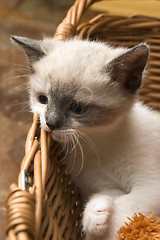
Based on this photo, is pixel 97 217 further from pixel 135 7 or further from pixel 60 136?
pixel 135 7

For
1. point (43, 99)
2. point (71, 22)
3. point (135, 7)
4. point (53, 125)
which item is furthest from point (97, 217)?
point (135, 7)

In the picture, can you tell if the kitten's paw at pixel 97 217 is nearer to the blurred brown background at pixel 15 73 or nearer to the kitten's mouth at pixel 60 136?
the kitten's mouth at pixel 60 136

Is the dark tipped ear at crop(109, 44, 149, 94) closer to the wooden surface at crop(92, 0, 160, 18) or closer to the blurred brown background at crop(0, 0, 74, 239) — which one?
the blurred brown background at crop(0, 0, 74, 239)

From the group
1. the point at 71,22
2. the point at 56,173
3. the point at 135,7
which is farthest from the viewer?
the point at 135,7

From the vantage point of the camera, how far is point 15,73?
8.38ft

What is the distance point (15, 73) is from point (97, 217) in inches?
64.6

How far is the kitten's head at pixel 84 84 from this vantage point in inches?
44.3

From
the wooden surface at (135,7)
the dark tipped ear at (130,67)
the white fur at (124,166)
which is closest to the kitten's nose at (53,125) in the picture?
the white fur at (124,166)

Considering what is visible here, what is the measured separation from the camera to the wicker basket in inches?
32.5

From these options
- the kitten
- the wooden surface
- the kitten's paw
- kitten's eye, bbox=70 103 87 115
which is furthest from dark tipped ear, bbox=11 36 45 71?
the wooden surface

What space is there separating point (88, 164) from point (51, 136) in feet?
0.70

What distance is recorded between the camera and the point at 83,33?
62.8 inches

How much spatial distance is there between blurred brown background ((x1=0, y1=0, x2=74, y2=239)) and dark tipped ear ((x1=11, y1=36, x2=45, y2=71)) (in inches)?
2.4

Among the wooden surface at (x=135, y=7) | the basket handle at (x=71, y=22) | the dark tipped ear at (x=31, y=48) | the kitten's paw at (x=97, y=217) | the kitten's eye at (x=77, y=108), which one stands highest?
the wooden surface at (x=135, y=7)
